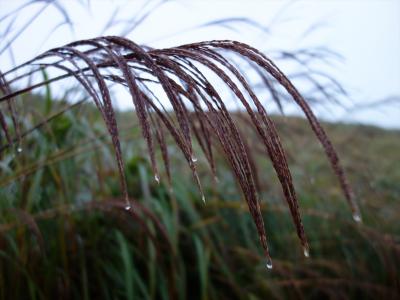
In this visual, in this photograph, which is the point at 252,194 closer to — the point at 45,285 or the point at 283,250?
the point at 45,285

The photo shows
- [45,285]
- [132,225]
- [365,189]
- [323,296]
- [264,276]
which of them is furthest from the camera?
[365,189]

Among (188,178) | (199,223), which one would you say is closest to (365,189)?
(188,178)

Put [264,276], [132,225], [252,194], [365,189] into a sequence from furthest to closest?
1. [365,189]
2. [264,276]
3. [132,225]
4. [252,194]

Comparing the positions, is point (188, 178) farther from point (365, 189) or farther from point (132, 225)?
point (365, 189)

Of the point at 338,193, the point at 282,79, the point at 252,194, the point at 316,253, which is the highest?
the point at 282,79

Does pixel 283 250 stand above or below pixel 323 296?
above

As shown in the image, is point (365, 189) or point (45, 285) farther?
point (365, 189)

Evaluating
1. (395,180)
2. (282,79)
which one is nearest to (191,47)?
(282,79)
